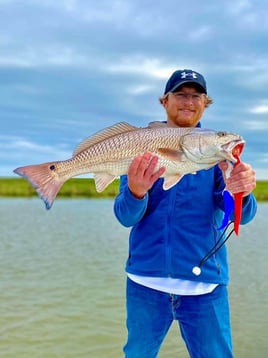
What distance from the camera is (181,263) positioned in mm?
3477

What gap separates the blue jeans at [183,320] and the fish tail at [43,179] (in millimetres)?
850

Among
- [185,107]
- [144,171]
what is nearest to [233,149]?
[144,171]

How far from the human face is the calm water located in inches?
129

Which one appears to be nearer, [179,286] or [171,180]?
[171,180]

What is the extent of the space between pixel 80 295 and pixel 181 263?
5.25m

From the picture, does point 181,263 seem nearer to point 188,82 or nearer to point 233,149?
point 233,149

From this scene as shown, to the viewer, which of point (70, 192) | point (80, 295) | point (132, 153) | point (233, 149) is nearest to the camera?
point (233, 149)

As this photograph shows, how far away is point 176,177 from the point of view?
3137 millimetres

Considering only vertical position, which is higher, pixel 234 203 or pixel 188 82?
pixel 188 82

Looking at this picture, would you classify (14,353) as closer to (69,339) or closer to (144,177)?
(69,339)

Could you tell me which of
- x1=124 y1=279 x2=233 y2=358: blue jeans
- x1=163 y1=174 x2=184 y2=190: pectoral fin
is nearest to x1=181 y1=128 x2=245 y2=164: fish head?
x1=163 y1=174 x2=184 y2=190: pectoral fin

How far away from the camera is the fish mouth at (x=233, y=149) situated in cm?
301

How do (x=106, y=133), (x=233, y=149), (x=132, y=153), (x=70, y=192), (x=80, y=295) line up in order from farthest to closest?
(x=70, y=192), (x=80, y=295), (x=106, y=133), (x=132, y=153), (x=233, y=149)

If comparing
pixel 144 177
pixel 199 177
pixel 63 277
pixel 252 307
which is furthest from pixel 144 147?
pixel 63 277
